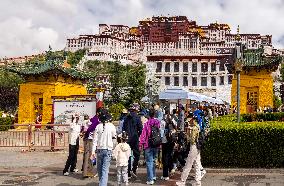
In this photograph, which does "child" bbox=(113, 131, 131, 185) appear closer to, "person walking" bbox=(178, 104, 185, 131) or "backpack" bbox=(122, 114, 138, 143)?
"backpack" bbox=(122, 114, 138, 143)

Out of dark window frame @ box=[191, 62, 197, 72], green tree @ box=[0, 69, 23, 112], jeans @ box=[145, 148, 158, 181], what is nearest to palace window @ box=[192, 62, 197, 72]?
dark window frame @ box=[191, 62, 197, 72]

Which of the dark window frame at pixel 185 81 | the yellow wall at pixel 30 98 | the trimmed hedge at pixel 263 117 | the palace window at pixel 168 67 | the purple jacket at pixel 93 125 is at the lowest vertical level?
the purple jacket at pixel 93 125

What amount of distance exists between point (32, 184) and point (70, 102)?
9.55 metres

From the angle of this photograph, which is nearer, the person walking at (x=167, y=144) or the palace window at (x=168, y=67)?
the person walking at (x=167, y=144)

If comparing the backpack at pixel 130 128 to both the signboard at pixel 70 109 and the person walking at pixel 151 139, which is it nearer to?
the person walking at pixel 151 139

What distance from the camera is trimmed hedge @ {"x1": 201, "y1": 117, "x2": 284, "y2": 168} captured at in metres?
12.2

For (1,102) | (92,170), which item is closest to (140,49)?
(1,102)

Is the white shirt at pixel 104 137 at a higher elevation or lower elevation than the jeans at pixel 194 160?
higher

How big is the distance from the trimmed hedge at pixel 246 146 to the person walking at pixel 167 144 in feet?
4.79

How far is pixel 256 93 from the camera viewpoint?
2995cm

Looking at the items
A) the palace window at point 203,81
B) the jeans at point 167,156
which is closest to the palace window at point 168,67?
the palace window at point 203,81

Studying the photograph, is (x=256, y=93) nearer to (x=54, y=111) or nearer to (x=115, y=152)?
(x=54, y=111)

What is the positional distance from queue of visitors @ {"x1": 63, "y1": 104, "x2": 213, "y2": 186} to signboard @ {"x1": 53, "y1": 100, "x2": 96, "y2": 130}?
246 inches

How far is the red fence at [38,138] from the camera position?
18891 mm
